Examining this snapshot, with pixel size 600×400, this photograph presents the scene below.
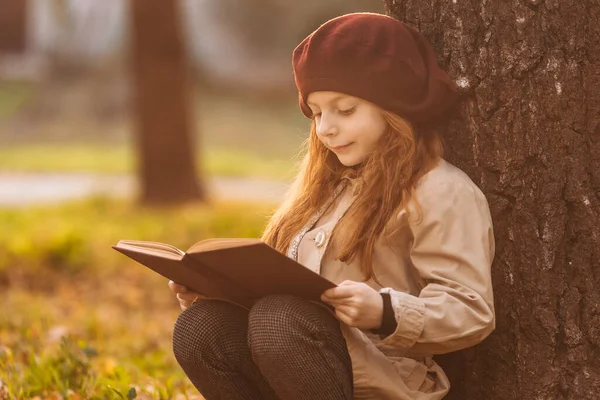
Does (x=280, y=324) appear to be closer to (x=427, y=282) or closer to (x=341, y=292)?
(x=341, y=292)

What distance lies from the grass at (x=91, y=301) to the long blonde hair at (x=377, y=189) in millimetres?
911

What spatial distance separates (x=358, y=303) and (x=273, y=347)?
0.25m

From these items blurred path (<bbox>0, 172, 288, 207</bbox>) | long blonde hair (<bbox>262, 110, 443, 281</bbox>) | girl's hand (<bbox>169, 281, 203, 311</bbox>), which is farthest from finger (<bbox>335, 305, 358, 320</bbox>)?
blurred path (<bbox>0, 172, 288, 207</bbox>)

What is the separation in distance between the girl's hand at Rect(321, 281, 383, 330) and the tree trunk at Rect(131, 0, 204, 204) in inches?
263

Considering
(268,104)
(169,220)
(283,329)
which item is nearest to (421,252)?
(283,329)

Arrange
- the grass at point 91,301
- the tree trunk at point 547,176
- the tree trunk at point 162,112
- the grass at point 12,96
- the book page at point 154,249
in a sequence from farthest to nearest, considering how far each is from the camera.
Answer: the grass at point 12,96, the tree trunk at point 162,112, the grass at point 91,301, the tree trunk at point 547,176, the book page at point 154,249

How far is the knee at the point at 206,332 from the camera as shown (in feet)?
8.92

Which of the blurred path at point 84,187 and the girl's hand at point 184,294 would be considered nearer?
the girl's hand at point 184,294

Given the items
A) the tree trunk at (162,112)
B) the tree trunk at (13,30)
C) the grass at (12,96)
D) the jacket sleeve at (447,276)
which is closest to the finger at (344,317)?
the jacket sleeve at (447,276)

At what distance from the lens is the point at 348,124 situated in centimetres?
274

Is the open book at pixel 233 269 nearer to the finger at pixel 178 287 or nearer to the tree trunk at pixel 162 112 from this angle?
the finger at pixel 178 287

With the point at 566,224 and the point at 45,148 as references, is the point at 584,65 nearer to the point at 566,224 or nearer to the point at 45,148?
the point at 566,224

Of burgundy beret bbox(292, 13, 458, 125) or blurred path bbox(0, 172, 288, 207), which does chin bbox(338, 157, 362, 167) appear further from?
blurred path bbox(0, 172, 288, 207)

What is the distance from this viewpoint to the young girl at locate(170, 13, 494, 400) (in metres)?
2.52
